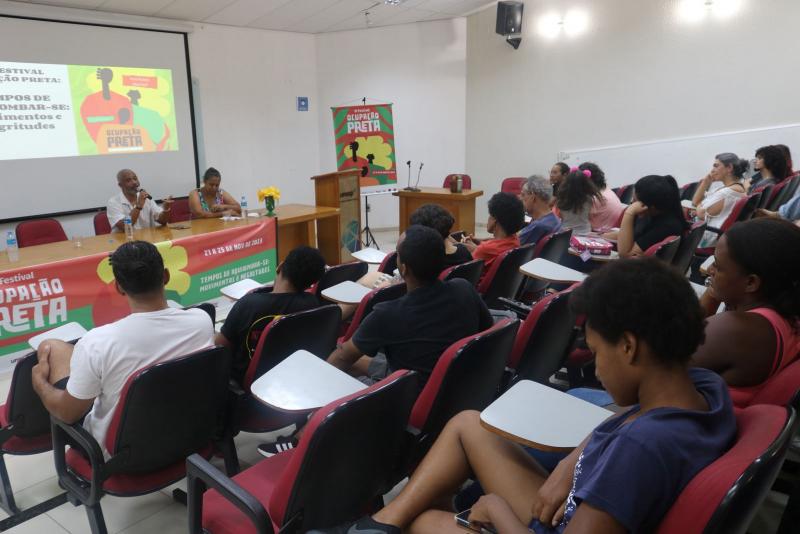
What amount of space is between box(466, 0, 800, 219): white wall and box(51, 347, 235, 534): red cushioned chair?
20.8 feet

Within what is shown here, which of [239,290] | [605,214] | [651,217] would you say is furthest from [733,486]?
[605,214]

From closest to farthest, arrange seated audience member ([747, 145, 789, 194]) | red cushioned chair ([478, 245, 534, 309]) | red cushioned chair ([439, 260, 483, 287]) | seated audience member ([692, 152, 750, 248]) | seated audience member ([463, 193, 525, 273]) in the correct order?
red cushioned chair ([439, 260, 483, 287]) < red cushioned chair ([478, 245, 534, 309]) < seated audience member ([463, 193, 525, 273]) < seated audience member ([692, 152, 750, 248]) < seated audience member ([747, 145, 789, 194])

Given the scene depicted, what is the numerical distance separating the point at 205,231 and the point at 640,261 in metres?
4.21

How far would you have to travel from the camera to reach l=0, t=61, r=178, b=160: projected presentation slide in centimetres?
538

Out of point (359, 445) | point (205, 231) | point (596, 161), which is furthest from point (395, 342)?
point (596, 161)

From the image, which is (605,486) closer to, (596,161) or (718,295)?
(718,295)

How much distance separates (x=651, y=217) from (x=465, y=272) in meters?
1.52

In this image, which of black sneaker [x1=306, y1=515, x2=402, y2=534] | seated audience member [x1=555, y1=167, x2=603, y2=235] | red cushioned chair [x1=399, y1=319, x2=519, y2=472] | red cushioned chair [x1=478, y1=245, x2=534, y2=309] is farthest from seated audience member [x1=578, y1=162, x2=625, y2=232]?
black sneaker [x1=306, y1=515, x2=402, y2=534]

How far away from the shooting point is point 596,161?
23.6 ft

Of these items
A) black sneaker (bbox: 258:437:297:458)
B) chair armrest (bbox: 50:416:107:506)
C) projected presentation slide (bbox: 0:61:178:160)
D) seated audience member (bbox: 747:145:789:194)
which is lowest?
black sneaker (bbox: 258:437:297:458)

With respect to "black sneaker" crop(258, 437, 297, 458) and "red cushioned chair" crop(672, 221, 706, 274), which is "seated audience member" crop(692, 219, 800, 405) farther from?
"red cushioned chair" crop(672, 221, 706, 274)

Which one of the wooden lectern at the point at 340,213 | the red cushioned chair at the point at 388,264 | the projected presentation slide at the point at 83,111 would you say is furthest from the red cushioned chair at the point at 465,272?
the projected presentation slide at the point at 83,111

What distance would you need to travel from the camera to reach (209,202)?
18.6 ft

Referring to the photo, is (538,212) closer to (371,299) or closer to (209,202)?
(371,299)
